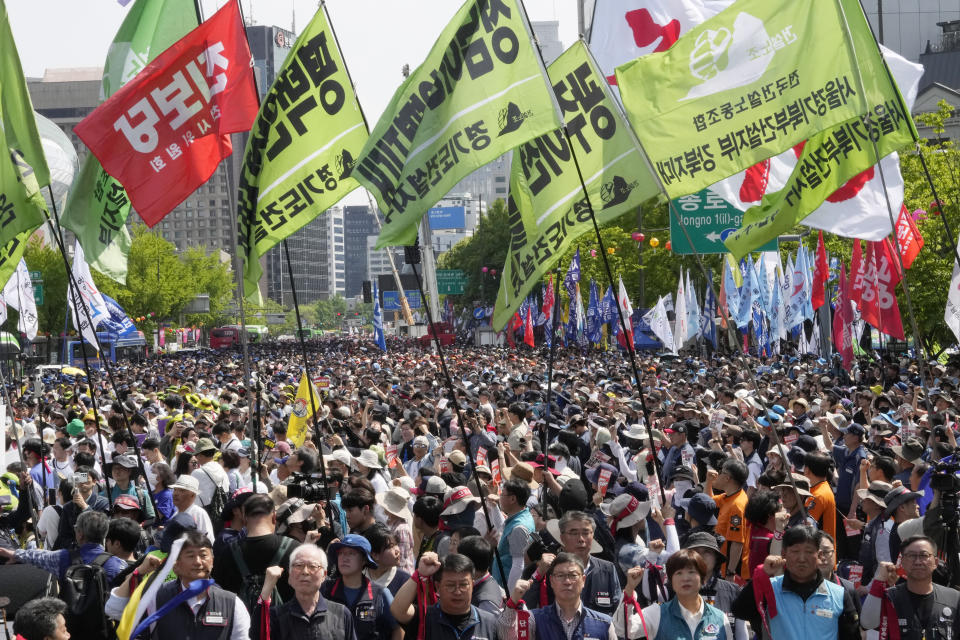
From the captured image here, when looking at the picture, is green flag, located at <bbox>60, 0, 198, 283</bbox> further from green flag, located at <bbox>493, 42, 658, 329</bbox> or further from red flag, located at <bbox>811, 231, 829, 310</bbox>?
red flag, located at <bbox>811, 231, 829, 310</bbox>

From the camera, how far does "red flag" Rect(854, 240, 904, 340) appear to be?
16.7m

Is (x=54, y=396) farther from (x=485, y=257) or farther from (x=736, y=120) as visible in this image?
(x=485, y=257)

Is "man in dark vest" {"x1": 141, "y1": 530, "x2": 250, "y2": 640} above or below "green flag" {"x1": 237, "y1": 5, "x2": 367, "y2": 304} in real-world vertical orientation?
below

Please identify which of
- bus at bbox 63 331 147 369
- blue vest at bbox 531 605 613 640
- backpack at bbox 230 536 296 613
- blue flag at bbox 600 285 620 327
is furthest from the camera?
bus at bbox 63 331 147 369

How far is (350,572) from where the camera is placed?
609 centimetres

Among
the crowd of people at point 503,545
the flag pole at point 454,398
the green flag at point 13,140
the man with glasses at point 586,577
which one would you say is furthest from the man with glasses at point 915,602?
the green flag at point 13,140

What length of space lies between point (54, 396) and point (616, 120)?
22770mm

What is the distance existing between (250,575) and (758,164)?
649 centimetres

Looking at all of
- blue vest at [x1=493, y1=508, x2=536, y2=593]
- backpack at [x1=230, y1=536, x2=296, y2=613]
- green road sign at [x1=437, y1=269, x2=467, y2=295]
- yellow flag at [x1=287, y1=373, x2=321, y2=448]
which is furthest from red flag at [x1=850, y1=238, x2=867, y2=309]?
green road sign at [x1=437, y1=269, x2=467, y2=295]

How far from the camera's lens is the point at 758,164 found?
11.0 m

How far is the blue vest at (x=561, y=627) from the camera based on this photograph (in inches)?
218

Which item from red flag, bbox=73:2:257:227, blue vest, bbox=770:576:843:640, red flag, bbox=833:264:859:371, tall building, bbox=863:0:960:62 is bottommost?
blue vest, bbox=770:576:843:640

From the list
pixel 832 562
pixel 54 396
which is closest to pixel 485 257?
pixel 54 396

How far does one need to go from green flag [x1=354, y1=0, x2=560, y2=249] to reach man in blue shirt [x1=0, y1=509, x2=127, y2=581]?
2506 millimetres
